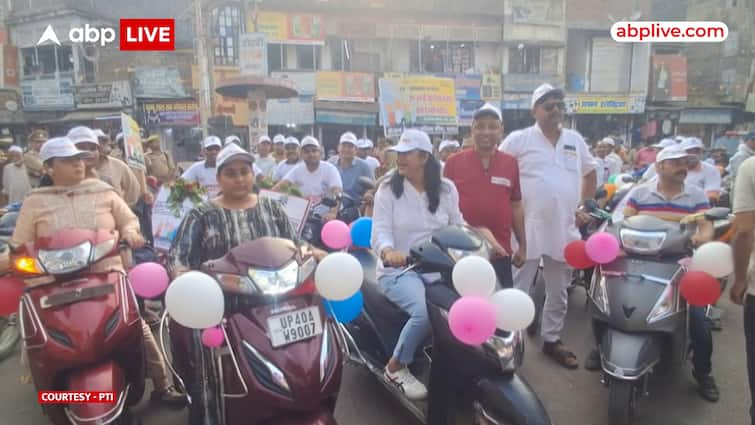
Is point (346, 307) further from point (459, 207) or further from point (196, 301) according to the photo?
point (459, 207)

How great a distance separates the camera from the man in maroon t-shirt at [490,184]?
11.1ft

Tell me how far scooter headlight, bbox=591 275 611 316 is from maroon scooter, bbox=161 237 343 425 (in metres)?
1.76

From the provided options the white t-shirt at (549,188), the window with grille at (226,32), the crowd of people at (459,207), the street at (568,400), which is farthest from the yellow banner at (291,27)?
the white t-shirt at (549,188)

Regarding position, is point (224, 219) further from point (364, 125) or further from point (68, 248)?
point (364, 125)

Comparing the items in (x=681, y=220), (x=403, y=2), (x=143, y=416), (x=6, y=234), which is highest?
(x=403, y=2)

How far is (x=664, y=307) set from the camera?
9.16 ft

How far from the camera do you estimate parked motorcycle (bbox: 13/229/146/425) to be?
7.58ft

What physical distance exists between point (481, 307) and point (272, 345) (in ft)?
2.83

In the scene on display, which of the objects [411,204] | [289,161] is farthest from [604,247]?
[289,161]

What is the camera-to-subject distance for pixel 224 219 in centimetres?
259

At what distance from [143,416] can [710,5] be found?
3312cm

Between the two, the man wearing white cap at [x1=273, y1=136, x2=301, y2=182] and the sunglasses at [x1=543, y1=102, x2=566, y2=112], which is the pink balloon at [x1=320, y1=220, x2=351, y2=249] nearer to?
the sunglasses at [x1=543, y1=102, x2=566, y2=112]

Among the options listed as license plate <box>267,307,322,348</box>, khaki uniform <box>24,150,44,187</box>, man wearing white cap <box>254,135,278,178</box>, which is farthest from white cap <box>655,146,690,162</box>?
khaki uniform <box>24,150,44,187</box>

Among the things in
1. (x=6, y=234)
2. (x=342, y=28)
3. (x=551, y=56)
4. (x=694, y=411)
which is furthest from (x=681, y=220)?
(x=551, y=56)
